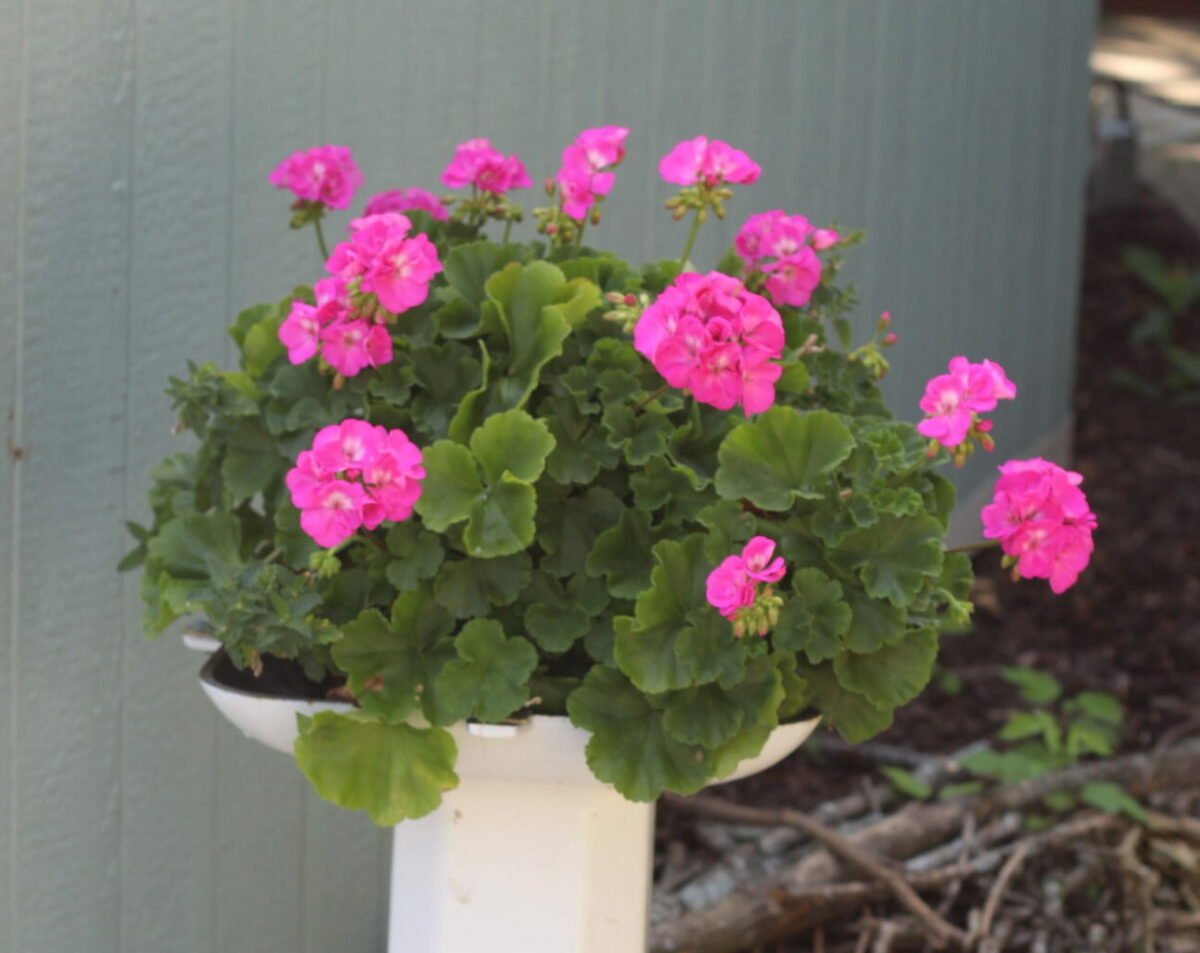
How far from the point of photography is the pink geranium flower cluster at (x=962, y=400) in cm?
148

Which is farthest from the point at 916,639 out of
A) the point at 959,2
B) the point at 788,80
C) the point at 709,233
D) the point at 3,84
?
the point at 959,2

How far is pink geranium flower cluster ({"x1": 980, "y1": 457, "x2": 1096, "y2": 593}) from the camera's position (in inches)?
59.8

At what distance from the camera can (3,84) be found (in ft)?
5.71

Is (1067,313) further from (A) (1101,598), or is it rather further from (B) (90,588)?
(B) (90,588)

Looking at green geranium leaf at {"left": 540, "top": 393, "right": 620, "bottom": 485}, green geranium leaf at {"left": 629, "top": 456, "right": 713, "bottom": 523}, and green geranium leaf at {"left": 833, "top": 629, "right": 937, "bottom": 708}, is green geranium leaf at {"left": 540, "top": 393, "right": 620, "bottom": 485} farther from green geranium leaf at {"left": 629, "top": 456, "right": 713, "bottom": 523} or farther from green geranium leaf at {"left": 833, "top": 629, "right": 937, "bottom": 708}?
green geranium leaf at {"left": 833, "top": 629, "right": 937, "bottom": 708}

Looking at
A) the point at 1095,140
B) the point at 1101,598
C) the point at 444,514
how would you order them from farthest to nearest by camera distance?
the point at 1095,140 → the point at 1101,598 → the point at 444,514

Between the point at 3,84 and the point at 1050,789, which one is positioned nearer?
the point at 3,84

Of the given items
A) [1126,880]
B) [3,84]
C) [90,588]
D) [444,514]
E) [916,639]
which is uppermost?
[3,84]

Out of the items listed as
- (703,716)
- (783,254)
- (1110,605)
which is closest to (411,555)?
(703,716)

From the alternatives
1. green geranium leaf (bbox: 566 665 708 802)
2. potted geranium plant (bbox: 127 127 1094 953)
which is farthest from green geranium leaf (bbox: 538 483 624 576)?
green geranium leaf (bbox: 566 665 708 802)

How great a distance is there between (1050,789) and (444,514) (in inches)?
86.2

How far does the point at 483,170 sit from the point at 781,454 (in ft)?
1.58

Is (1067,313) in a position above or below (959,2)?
below

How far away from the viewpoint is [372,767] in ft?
4.89
